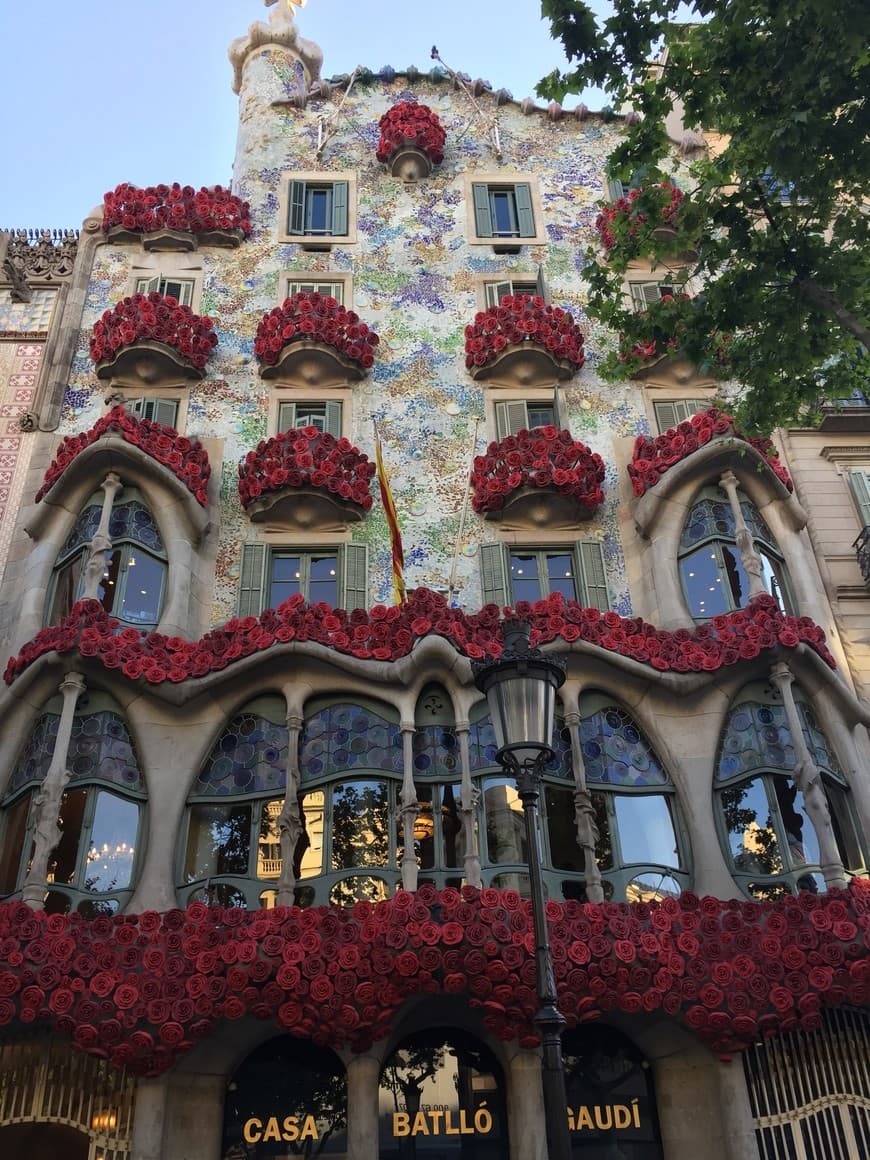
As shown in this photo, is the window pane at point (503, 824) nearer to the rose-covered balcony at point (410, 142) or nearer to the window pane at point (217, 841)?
the window pane at point (217, 841)

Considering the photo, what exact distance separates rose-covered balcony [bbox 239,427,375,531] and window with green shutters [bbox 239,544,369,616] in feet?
1.86

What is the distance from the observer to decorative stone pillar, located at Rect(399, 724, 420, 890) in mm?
14922

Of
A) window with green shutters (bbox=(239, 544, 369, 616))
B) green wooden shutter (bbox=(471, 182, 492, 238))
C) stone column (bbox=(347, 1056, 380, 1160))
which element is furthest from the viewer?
green wooden shutter (bbox=(471, 182, 492, 238))

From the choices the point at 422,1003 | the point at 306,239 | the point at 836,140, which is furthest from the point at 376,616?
the point at 306,239

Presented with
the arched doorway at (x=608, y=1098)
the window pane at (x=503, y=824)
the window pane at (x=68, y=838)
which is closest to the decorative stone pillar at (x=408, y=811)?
the window pane at (x=503, y=824)

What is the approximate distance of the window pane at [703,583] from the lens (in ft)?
59.6

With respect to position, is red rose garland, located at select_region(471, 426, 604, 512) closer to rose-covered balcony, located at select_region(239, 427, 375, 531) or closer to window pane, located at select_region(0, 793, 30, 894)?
rose-covered balcony, located at select_region(239, 427, 375, 531)

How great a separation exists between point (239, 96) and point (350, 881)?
21.3 metres

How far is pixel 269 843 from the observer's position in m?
16.0

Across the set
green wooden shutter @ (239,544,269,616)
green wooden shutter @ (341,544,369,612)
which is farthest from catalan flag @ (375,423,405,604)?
green wooden shutter @ (239,544,269,616)

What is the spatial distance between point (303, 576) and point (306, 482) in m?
1.72

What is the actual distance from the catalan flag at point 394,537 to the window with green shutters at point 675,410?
5.96 metres

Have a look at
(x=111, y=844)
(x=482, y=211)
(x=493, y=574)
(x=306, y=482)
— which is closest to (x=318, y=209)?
(x=482, y=211)

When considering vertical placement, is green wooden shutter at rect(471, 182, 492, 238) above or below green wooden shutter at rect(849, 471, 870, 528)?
above
